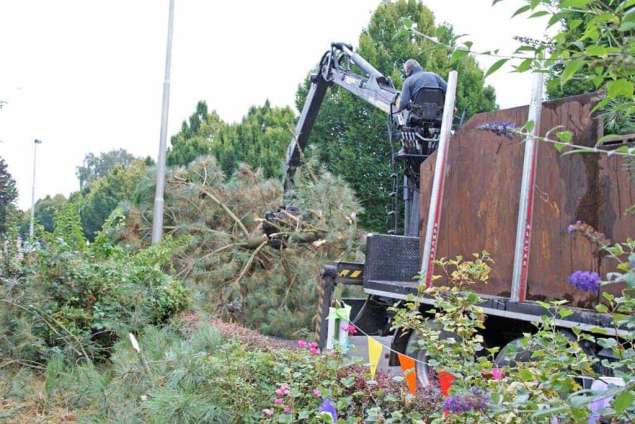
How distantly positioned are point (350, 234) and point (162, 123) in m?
5.95

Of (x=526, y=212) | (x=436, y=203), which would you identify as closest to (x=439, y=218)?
(x=436, y=203)

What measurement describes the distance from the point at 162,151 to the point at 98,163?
9374 cm

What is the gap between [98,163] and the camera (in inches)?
4058

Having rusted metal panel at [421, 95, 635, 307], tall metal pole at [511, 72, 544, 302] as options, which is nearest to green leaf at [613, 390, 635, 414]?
rusted metal panel at [421, 95, 635, 307]

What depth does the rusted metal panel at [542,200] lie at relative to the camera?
444 centimetres

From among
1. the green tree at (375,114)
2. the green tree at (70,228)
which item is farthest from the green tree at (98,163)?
the green tree at (70,228)

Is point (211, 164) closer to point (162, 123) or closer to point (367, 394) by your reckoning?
point (162, 123)

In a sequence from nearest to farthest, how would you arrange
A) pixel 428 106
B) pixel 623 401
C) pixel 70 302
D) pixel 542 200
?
pixel 623 401 → pixel 542 200 → pixel 70 302 → pixel 428 106

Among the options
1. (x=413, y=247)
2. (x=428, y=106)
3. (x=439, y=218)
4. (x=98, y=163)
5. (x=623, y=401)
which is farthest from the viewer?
(x=98, y=163)

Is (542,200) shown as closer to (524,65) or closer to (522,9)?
(524,65)

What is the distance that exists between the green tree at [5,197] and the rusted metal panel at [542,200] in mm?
5081

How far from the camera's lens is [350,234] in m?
10.7

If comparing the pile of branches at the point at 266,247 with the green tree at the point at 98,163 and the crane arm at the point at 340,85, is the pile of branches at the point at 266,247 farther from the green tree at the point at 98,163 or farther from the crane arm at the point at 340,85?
the green tree at the point at 98,163

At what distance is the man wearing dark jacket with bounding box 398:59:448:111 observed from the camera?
7.69 metres
